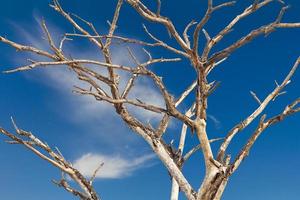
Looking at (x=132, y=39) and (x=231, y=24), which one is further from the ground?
(x=132, y=39)

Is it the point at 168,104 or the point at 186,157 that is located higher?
the point at 186,157

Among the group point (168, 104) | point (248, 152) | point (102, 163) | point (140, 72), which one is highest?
point (102, 163)

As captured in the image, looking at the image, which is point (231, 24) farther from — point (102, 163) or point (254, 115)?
point (102, 163)

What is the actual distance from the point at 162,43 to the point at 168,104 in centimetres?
115

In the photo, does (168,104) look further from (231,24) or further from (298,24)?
(298,24)

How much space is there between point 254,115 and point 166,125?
244 cm

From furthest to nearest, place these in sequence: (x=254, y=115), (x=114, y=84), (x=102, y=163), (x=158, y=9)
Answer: (x=102, y=163)
(x=114, y=84)
(x=254, y=115)
(x=158, y=9)

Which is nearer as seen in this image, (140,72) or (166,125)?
(140,72)

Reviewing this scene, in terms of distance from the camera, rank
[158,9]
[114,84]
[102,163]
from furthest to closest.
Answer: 1. [102,163]
2. [114,84]
3. [158,9]

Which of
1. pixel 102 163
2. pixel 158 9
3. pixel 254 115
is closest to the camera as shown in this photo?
pixel 158 9

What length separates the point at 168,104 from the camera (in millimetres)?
7938

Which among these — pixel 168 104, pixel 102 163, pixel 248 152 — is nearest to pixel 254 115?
pixel 248 152

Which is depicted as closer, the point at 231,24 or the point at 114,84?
the point at 231,24

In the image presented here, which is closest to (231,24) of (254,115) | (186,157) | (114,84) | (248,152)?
(254,115)
